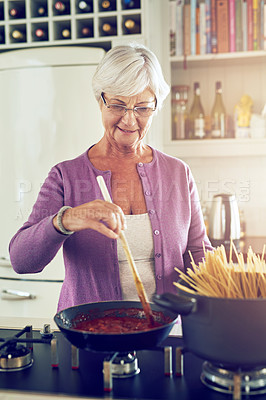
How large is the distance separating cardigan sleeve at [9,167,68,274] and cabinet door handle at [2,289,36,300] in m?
1.24

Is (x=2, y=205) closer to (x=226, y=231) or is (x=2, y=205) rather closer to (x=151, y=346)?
(x=226, y=231)

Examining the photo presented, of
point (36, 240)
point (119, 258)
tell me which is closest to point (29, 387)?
point (36, 240)

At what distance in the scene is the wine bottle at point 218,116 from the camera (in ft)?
8.85

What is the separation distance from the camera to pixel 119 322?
95 centimetres

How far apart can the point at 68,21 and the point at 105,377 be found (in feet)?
7.44

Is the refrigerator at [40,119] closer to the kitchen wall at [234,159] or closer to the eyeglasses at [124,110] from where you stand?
the kitchen wall at [234,159]

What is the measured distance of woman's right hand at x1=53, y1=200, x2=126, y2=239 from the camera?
102 cm

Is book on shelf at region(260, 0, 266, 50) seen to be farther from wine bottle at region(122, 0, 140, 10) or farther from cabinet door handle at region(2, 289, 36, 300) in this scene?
cabinet door handle at region(2, 289, 36, 300)

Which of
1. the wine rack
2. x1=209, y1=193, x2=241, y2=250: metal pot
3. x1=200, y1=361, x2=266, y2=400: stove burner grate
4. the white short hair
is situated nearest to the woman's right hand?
x1=200, y1=361, x2=266, y2=400: stove burner grate

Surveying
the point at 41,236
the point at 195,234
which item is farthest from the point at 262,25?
the point at 41,236

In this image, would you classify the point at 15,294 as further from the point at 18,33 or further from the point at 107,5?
the point at 107,5

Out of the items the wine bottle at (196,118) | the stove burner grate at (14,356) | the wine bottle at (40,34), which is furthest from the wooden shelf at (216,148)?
the stove burner grate at (14,356)

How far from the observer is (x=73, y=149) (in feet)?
8.29

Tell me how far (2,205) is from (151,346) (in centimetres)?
196
